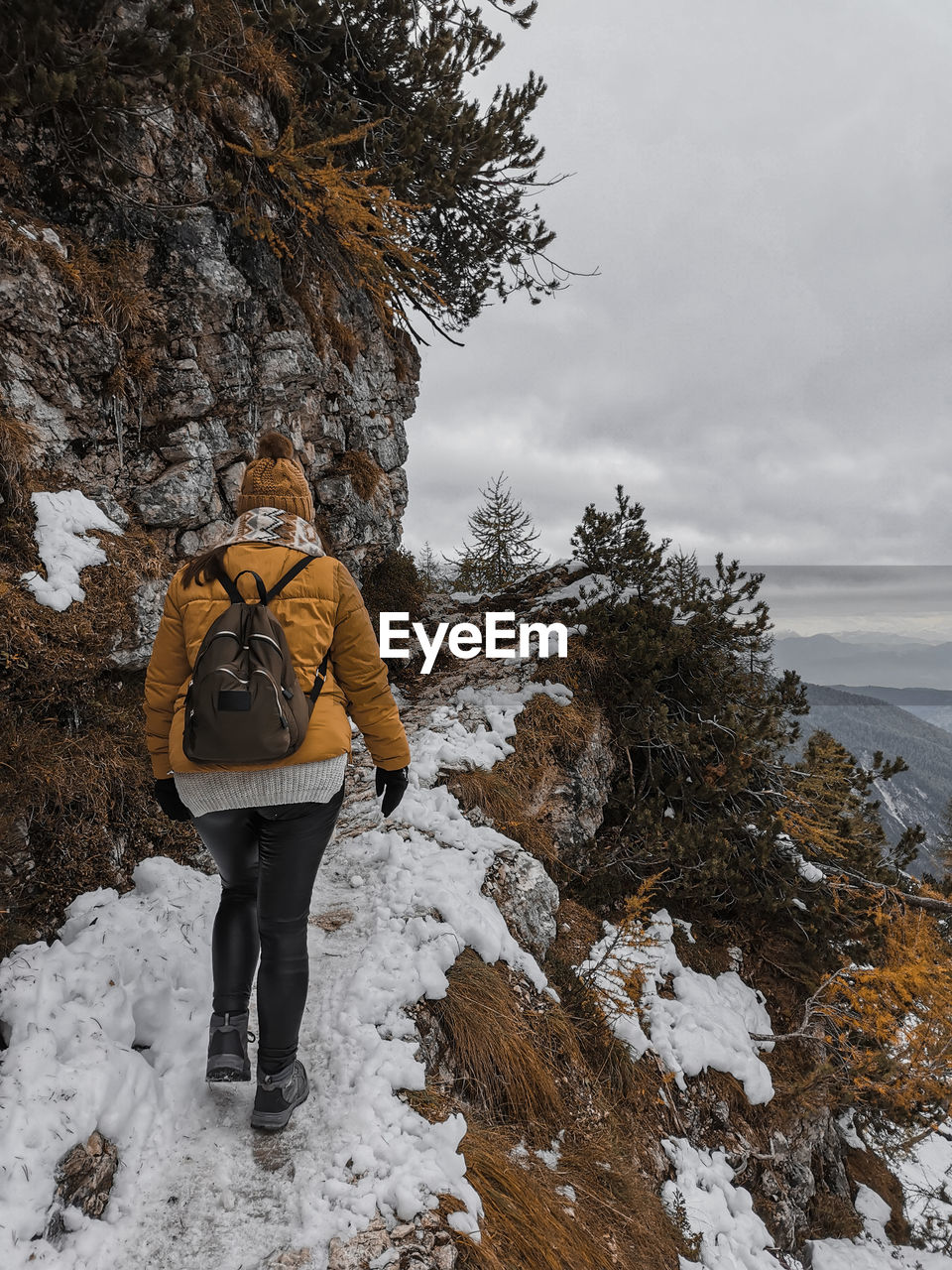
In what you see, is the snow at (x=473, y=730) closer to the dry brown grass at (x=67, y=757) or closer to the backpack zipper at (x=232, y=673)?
the dry brown grass at (x=67, y=757)

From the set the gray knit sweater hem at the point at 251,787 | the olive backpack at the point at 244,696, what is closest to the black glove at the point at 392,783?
the gray knit sweater hem at the point at 251,787

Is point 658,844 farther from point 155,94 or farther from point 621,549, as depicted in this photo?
point 155,94

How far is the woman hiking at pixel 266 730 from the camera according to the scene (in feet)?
6.44

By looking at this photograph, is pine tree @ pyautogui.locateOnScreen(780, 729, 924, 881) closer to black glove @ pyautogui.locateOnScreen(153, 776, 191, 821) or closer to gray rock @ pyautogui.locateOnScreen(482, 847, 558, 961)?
gray rock @ pyautogui.locateOnScreen(482, 847, 558, 961)

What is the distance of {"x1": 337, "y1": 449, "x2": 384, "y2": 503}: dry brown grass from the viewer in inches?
335

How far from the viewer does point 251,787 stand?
80.4 inches

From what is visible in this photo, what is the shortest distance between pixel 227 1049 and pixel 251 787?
121 cm

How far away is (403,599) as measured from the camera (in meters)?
9.61

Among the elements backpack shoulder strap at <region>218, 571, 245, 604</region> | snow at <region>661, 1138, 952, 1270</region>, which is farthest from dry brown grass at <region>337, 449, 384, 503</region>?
snow at <region>661, 1138, 952, 1270</region>

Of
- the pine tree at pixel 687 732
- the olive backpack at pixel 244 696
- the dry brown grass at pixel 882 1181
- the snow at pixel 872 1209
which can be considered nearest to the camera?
the olive backpack at pixel 244 696

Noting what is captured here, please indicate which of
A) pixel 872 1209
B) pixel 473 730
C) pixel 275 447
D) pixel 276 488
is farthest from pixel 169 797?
pixel 872 1209

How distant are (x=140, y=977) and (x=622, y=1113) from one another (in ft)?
10.0

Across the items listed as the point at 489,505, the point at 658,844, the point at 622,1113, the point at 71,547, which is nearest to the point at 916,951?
the point at 658,844

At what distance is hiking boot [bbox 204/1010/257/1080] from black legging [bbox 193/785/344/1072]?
0.11 meters
